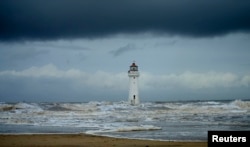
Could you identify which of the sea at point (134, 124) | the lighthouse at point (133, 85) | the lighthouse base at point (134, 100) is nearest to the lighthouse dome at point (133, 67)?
the lighthouse at point (133, 85)

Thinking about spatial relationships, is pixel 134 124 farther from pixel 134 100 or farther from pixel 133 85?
pixel 133 85

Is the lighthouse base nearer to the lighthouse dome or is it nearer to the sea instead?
the sea

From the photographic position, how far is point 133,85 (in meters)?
61.4

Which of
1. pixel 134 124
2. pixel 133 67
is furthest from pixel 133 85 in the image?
pixel 134 124

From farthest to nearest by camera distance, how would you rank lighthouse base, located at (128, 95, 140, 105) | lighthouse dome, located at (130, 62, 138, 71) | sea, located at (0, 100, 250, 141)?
1. lighthouse dome, located at (130, 62, 138, 71)
2. lighthouse base, located at (128, 95, 140, 105)
3. sea, located at (0, 100, 250, 141)

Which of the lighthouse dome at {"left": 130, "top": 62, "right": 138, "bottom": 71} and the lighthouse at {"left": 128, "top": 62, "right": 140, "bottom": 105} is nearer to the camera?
the lighthouse at {"left": 128, "top": 62, "right": 140, "bottom": 105}

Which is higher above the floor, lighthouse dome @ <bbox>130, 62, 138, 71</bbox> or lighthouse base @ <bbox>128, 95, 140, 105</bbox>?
lighthouse dome @ <bbox>130, 62, 138, 71</bbox>

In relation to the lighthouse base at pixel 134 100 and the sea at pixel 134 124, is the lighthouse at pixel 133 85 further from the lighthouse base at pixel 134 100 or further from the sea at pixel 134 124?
the sea at pixel 134 124

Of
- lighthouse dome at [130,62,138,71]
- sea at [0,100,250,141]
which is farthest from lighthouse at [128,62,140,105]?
sea at [0,100,250,141]

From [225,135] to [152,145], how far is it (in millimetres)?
5957

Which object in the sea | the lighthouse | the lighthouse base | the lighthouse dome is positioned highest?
the lighthouse dome

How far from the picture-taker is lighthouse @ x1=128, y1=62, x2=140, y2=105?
60156 mm

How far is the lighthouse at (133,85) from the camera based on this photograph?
6016cm

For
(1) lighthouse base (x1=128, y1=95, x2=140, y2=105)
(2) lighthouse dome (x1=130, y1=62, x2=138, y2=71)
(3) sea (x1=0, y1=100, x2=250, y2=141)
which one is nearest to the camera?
(3) sea (x1=0, y1=100, x2=250, y2=141)
